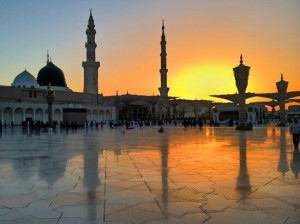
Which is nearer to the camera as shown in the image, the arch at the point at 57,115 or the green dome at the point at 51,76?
the arch at the point at 57,115

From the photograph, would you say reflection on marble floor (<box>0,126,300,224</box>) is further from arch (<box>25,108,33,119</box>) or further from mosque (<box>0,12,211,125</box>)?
arch (<box>25,108,33,119</box>)

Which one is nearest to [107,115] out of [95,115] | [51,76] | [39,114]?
[95,115]

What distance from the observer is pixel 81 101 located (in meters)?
64.6

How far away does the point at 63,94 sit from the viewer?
62.2m

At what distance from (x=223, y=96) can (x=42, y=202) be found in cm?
3053

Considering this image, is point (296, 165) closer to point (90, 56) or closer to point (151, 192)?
point (151, 192)

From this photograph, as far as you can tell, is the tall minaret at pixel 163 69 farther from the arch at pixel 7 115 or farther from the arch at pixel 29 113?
the arch at pixel 7 115

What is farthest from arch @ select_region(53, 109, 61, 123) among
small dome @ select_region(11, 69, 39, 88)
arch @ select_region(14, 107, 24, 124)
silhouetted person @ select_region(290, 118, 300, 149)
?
silhouetted person @ select_region(290, 118, 300, 149)

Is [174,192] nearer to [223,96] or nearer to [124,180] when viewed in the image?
[124,180]

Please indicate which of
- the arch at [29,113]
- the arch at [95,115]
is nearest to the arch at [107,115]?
the arch at [95,115]

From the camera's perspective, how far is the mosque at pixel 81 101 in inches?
2018

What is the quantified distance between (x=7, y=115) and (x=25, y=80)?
44.8 feet

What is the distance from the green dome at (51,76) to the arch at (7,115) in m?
17.3

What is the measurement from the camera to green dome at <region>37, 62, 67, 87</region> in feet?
221
